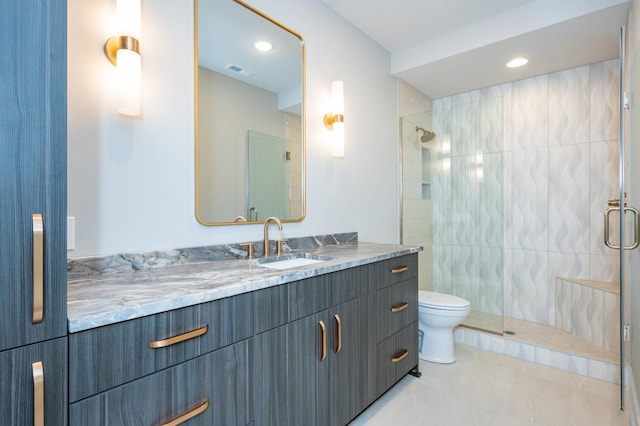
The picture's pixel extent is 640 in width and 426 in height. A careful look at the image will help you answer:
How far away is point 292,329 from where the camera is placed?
51.8 inches

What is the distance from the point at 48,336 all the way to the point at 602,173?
366 cm

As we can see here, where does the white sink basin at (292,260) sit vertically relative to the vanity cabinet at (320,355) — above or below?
above

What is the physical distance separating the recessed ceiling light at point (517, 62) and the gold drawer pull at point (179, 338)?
3.07 m

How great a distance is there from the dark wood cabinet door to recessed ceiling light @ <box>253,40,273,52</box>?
4.19ft

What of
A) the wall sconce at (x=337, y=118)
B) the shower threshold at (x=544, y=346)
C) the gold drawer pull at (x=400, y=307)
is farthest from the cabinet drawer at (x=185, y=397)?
the shower threshold at (x=544, y=346)

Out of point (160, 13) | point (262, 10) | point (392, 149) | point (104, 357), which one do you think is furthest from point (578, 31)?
point (104, 357)

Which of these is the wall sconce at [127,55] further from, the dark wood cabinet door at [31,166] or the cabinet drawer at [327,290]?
the cabinet drawer at [327,290]

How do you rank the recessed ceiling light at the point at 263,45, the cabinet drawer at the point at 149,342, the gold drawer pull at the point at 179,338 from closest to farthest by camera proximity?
the cabinet drawer at the point at 149,342, the gold drawer pull at the point at 179,338, the recessed ceiling light at the point at 263,45

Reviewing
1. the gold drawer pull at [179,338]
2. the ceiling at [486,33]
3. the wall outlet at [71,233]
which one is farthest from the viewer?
the ceiling at [486,33]

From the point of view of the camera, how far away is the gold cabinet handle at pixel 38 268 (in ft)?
2.20

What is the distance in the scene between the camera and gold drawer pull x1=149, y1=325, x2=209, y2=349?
2.92 feet

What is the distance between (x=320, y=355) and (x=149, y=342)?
78cm

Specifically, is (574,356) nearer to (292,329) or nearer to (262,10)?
(292,329)

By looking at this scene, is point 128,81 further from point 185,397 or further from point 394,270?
point 394,270
